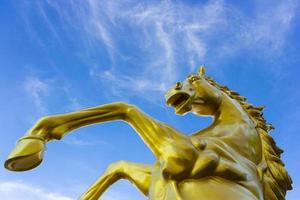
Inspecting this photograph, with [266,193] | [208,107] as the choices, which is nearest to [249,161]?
[266,193]

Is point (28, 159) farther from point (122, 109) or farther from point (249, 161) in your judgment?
point (249, 161)

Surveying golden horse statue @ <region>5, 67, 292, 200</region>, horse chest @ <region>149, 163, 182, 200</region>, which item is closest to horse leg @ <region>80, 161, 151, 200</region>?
golden horse statue @ <region>5, 67, 292, 200</region>

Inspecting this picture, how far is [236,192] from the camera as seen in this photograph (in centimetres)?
279

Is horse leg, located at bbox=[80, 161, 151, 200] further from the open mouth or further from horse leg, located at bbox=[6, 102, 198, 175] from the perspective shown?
the open mouth

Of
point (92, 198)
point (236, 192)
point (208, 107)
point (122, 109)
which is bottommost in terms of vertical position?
point (236, 192)

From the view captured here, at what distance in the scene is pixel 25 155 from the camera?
2.54 m

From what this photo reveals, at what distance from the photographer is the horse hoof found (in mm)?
2547

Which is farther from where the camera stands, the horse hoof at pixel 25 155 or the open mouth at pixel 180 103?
the open mouth at pixel 180 103

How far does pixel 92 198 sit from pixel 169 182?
2.42 ft

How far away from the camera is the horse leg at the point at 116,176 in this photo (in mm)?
3266

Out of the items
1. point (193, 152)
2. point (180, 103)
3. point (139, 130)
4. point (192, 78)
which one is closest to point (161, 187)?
point (193, 152)

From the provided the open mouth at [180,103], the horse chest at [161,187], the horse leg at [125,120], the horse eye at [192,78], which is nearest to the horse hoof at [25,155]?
the horse leg at [125,120]

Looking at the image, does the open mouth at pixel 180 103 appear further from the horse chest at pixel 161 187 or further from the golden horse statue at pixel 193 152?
the horse chest at pixel 161 187

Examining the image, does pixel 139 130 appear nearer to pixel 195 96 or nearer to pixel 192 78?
pixel 195 96
